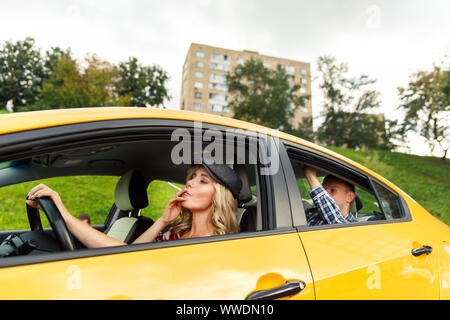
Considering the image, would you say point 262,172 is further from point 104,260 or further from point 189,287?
point 104,260

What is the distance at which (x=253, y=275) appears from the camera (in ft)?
3.57

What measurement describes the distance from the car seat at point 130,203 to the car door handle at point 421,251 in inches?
76.9

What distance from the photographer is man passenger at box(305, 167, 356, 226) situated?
5.64ft

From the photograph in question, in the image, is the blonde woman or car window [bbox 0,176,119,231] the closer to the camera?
the blonde woman

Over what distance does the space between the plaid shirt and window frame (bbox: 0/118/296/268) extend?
0.39 metres

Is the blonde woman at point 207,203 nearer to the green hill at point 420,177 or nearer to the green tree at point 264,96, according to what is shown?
the green hill at point 420,177

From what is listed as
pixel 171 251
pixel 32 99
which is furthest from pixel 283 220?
pixel 32 99

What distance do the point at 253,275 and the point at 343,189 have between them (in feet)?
4.28

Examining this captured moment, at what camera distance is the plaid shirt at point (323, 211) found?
170 centimetres

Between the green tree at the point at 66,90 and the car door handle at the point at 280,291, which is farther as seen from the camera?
the green tree at the point at 66,90

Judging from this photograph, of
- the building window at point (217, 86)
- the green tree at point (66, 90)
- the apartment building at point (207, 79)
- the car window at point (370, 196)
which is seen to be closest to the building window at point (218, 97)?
the apartment building at point (207, 79)

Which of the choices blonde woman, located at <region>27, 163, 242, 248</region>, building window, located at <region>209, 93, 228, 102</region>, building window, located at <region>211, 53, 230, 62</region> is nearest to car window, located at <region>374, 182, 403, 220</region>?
blonde woman, located at <region>27, 163, 242, 248</region>

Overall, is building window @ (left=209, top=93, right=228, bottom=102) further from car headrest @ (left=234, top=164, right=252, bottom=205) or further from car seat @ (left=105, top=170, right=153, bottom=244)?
car headrest @ (left=234, top=164, right=252, bottom=205)

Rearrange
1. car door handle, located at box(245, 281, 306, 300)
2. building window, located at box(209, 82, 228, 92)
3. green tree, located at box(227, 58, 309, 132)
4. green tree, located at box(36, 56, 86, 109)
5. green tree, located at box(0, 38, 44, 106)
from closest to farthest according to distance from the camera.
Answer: car door handle, located at box(245, 281, 306, 300)
green tree, located at box(36, 56, 86, 109)
green tree, located at box(227, 58, 309, 132)
green tree, located at box(0, 38, 44, 106)
building window, located at box(209, 82, 228, 92)
